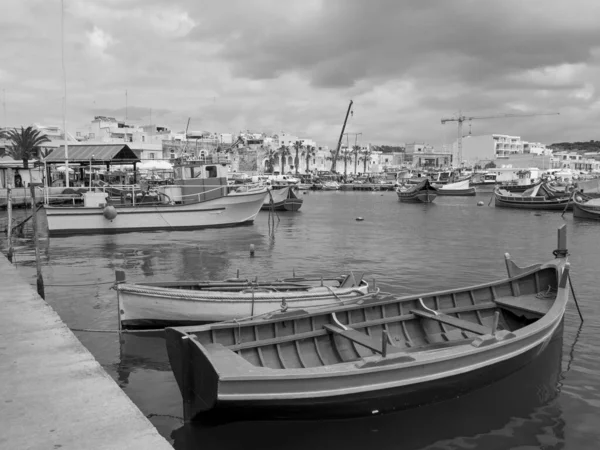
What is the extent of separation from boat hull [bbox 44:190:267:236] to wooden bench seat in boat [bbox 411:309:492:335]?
2387 centimetres

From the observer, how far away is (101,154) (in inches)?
1336

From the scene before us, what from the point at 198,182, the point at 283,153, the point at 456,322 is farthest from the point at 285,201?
the point at 283,153

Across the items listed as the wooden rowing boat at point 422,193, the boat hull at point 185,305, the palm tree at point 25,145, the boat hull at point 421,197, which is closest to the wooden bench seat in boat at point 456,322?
the boat hull at point 185,305

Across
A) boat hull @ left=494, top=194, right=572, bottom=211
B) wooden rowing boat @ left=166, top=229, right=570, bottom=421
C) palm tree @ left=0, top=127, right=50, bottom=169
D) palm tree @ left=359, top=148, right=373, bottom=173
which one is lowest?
boat hull @ left=494, top=194, right=572, bottom=211

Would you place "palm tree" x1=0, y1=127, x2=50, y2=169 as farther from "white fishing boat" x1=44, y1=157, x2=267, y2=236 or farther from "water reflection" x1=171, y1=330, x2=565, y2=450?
"water reflection" x1=171, y1=330, x2=565, y2=450

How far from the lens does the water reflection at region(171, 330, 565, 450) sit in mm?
7176

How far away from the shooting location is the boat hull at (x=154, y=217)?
29672 mm

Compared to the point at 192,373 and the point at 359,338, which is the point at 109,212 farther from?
the point at 192,373

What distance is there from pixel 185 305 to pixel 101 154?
2606cm

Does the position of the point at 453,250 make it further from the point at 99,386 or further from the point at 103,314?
the point at 99,386

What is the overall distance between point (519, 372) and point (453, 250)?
17384 millimetres

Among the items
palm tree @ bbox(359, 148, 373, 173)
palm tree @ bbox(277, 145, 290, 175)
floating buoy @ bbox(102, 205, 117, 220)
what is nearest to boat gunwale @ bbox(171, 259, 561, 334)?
floating buoy @ bbox(102, 205, 117, 220)

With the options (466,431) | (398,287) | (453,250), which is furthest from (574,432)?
(453,250)

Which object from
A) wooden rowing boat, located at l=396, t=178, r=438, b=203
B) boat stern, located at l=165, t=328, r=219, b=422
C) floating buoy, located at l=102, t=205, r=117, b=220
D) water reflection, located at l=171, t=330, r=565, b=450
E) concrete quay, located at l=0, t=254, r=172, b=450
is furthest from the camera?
wooden rowing boat, located at l=396, t=178, r=438, b=203
